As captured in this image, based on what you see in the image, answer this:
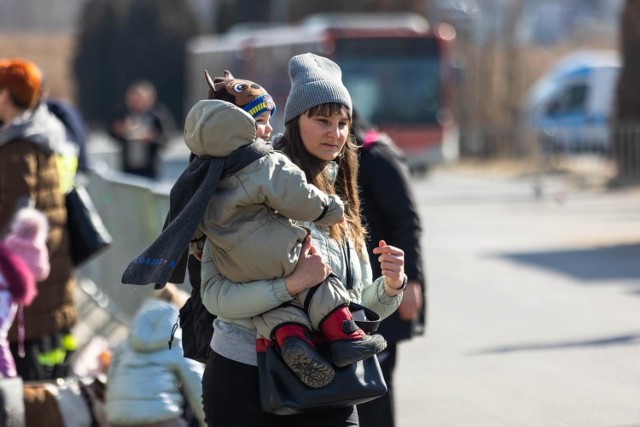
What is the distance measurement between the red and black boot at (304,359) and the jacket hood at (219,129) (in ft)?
1.74

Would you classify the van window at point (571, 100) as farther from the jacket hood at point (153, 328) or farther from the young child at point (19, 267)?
the jacket hood at point (153, 328)

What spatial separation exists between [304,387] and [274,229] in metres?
0.44

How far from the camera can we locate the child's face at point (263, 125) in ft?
13.3

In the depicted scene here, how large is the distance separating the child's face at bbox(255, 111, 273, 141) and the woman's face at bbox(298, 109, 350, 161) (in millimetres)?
111

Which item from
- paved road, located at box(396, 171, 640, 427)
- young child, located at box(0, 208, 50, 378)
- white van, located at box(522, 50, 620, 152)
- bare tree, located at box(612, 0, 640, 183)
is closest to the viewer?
young child, located at box(0, 208, 50, 378)

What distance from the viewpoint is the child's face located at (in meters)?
4.04

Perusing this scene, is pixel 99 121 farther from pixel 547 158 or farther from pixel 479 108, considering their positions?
pixel 547 158

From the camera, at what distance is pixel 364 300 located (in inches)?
162

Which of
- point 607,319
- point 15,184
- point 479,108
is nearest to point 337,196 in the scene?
point 15,184

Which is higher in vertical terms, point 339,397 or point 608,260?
point 339,397

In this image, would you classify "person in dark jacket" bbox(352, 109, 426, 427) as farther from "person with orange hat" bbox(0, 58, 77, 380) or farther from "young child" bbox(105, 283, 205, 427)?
"person with orange hat" bbox(0, 58, 77, 380)

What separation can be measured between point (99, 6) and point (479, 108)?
95.1 feet

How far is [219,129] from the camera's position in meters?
3.80

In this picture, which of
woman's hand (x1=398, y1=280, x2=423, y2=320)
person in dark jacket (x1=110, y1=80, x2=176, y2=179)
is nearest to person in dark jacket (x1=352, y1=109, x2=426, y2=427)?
woman's hand (x1=398, y1=280, x2=423, y2=320)
